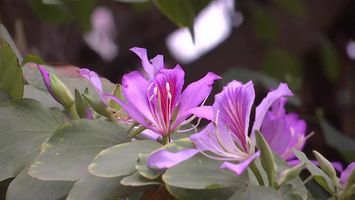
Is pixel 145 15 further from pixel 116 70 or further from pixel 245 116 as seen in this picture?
pixel 245 116

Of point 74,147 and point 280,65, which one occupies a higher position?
point 74,147

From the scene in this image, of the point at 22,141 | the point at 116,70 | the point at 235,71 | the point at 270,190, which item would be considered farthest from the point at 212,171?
the point at 116,70

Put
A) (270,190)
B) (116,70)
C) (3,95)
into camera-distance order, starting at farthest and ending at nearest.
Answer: (116,70), (3,95), (270,190)

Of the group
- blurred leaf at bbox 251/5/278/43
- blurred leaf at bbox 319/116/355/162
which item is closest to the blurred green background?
blurred leaf at bbox 251/5/278/43

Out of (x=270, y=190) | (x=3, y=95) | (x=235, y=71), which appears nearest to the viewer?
(x=270, y=190)

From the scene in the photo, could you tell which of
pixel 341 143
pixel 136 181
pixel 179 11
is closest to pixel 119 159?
pixel 136 181

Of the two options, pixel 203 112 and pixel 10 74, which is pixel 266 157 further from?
pixel 10 74

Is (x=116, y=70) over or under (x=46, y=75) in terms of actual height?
under
